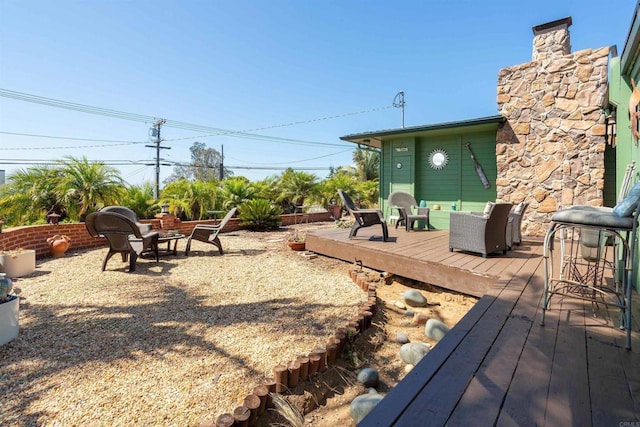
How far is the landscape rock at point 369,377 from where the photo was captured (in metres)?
2.04

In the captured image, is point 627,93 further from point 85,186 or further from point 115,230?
point 85,186

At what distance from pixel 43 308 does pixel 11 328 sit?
780 mm

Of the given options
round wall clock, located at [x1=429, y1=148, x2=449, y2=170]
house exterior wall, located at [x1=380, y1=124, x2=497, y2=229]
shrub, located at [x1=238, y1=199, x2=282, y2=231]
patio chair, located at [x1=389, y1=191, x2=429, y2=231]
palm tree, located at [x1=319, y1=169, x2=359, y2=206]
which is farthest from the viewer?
palm tree, located at [x1=319, y1=169, x2=359, y2=206]

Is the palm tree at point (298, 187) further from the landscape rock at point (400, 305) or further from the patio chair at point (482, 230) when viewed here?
the landscape rock at point (400, 305)

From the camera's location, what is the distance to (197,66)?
13164 mm

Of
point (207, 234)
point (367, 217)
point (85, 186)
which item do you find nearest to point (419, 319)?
point (367, 217)

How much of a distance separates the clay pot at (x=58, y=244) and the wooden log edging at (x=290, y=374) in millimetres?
5457

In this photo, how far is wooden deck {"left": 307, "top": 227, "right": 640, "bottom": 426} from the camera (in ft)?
3.73

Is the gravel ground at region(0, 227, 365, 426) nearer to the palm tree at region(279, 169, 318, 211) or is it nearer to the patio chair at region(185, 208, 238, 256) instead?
the patio chair at region(185, 208, 238, 256)

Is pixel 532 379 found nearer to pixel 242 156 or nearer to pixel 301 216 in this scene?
pixel 301 216

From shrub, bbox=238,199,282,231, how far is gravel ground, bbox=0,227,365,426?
4.45m

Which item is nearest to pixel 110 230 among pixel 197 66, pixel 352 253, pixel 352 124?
pixel 352 253

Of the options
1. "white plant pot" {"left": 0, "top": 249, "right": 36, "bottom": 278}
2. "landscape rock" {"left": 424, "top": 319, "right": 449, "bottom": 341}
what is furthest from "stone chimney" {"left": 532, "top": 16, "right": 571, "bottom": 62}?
"white plant pot" {"left": 0, "top": 249, "right": 36, "bottom": 278}

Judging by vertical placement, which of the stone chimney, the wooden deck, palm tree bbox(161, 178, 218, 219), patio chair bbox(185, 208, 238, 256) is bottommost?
the wooden deck
